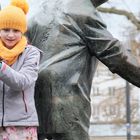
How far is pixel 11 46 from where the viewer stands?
396 cm

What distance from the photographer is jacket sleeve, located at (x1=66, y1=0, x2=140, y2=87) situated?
14.8ft

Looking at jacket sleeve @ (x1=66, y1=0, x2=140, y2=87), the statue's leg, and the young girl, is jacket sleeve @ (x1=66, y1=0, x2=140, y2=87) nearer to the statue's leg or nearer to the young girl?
the statue's leg

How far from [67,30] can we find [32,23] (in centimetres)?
34

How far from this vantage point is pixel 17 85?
3777 millimetres

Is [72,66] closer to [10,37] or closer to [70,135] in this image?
[70,135]

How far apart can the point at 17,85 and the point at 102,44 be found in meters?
0.91

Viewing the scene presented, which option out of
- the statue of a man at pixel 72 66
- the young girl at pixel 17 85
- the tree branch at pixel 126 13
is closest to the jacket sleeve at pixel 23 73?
the young girl at pixel 17 85

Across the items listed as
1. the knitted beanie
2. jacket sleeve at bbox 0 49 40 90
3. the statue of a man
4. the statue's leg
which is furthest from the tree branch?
jacket sleeve at bbox 0 49 40 90

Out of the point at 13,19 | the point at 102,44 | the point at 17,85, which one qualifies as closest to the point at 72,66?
the point at 102,44

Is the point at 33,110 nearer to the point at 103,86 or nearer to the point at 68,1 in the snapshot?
the point at 68,1

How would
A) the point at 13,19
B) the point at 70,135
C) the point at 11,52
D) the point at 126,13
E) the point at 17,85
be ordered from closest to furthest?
the point at 17,85, the point at 11,52, the point at 13,19, the point at 70,135, the point at 126,13

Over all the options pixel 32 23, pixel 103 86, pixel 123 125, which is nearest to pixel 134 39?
pixel 123 125

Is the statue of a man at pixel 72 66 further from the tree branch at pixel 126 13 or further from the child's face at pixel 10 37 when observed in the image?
the tree branch at pixel 126 13

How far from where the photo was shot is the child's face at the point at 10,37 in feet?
13.0
